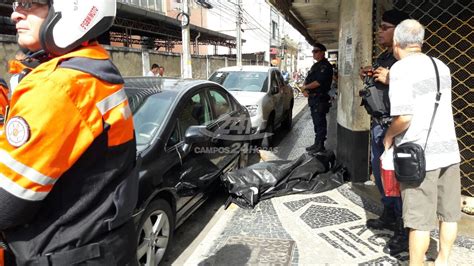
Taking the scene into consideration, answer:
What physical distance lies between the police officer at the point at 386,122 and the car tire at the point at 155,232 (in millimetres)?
1892

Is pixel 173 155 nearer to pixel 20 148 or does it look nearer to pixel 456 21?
pixel 20 148

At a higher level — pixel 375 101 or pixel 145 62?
pixel 145 62

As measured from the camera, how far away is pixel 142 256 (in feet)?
9.08

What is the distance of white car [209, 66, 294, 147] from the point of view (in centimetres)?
668

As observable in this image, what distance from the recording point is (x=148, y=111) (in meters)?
3.36

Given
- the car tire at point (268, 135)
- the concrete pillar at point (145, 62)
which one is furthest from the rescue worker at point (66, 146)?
the concrete pillar at point (145, 62)

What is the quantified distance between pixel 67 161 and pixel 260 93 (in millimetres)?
6099

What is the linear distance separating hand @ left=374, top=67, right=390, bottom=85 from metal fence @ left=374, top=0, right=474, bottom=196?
1354 mm

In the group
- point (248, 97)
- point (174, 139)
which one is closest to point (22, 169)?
point (174, 139)

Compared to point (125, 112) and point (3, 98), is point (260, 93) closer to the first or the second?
point (3, 98)

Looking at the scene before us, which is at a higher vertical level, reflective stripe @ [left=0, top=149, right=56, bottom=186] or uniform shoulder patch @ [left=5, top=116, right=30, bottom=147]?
uniform shoulder patch @ [left=5, top=116, right=30, bottom=147]

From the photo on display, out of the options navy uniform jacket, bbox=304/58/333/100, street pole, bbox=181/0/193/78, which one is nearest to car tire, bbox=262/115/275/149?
navy uniform jacket, bbox=304/58/333/100

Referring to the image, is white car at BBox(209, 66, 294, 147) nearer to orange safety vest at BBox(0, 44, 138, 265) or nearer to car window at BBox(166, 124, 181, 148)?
car window at BBox(166, 124, 181, 148)

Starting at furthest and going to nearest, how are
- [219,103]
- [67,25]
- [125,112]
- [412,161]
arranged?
[219,103], [412,161], [125,112], [67,25]
